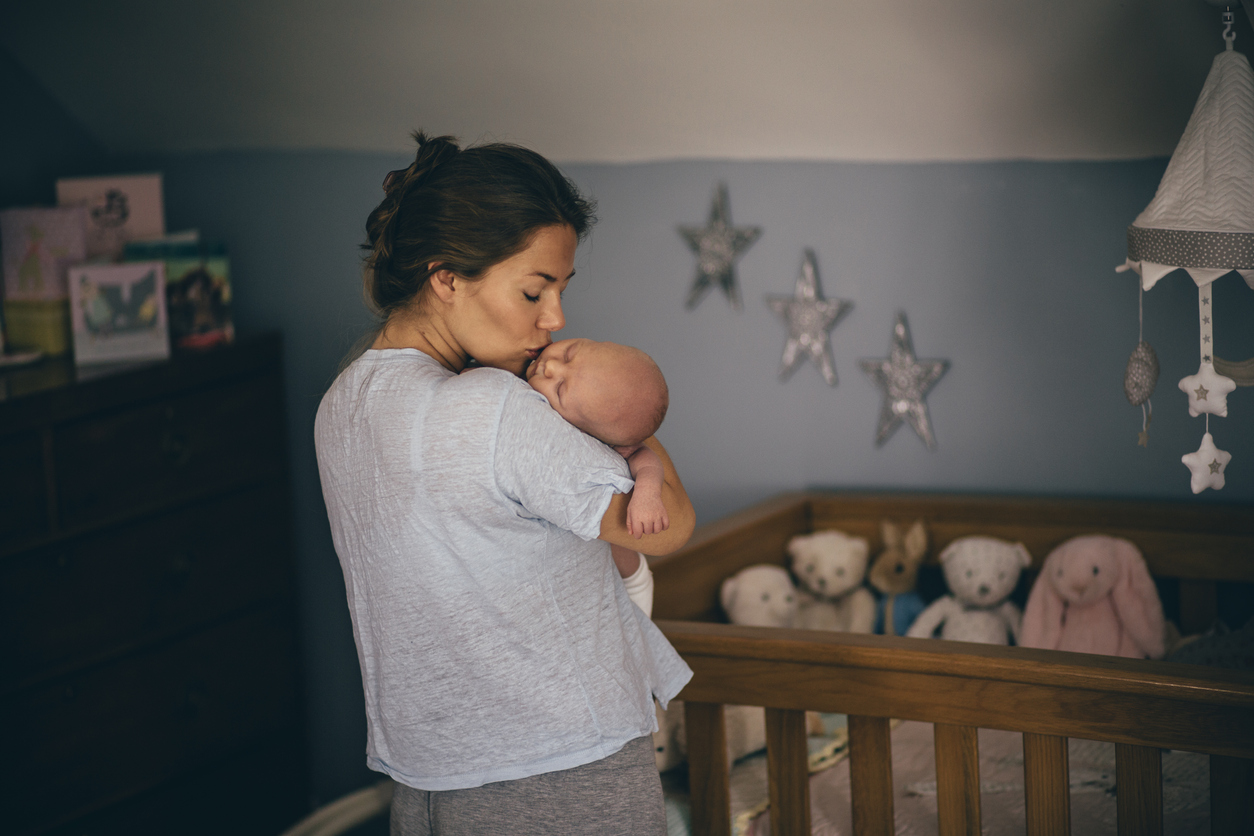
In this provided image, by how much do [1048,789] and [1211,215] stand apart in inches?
28.1

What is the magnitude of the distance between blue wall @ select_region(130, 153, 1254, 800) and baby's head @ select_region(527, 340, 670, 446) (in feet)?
3.68

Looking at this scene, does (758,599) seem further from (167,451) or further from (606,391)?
(167,451)

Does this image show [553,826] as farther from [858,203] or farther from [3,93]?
[3,93]

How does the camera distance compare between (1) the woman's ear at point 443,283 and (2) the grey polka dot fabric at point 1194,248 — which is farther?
(2) the grey polka dot fabric at point 1194,248

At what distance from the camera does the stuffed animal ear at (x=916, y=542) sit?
1935mm

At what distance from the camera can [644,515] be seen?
2.86ft

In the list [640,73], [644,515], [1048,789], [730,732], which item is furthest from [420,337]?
[640,73]

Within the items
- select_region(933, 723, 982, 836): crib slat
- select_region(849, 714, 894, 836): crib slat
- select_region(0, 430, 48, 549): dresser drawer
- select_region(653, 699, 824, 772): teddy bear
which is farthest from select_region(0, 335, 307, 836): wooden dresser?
select_region(933, 723, 982, 836): crib slat

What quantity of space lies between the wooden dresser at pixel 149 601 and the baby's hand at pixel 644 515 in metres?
1.18

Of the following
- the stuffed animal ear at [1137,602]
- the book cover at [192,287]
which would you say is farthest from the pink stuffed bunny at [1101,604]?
the book cover at [192,287]

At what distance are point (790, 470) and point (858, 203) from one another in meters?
0.55

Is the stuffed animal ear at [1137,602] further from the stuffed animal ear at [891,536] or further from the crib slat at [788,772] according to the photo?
the crib slat at [788,772]

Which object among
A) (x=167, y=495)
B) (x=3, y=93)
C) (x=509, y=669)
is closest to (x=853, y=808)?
(x=509, y=669)

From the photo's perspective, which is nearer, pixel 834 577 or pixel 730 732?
pixel 730 732
